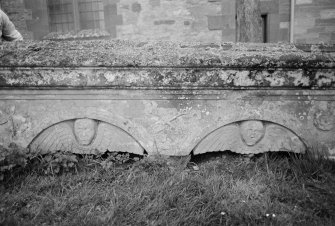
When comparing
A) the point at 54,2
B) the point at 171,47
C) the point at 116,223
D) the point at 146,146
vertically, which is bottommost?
the point at 116,223

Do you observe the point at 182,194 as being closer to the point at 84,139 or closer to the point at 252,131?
the point at 252,131

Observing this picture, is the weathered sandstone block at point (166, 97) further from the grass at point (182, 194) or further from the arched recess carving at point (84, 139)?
the grass at point (182, 194)

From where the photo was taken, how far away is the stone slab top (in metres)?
2.19

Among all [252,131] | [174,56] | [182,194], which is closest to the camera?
[182,194]

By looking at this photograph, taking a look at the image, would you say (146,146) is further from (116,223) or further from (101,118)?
(116,223)

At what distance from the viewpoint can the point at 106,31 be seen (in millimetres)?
7727

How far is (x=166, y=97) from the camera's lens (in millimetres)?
2324

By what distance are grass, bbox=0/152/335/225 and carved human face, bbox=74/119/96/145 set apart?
0.91 ft

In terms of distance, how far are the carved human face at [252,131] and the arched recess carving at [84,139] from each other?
937 mm

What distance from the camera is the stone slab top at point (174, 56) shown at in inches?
86.4

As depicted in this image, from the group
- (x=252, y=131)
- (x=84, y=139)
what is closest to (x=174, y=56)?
(x=252, y=131)

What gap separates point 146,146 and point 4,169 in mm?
1158

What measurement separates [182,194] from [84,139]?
1029 mm

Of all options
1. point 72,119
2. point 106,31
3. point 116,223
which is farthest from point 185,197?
point 106,31
